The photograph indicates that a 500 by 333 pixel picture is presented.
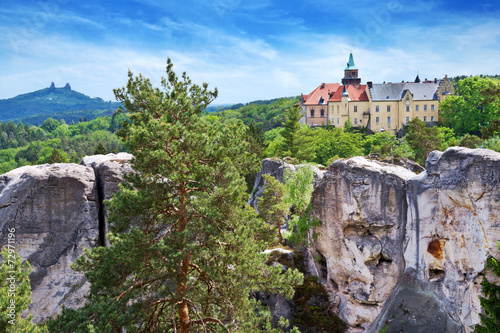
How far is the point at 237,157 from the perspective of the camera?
547 inches

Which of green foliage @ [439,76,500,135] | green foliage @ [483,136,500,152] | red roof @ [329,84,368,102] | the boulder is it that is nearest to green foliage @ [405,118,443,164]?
green foliage @ [483,136,500,152]

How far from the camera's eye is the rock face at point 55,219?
63.3 ft

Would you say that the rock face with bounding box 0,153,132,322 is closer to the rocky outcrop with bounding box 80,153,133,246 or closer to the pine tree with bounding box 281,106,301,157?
the rocky outcrop with bounding box 80,153,133,246

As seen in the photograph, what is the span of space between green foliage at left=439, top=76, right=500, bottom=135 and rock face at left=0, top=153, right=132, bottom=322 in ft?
196

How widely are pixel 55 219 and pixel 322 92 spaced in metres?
78.6

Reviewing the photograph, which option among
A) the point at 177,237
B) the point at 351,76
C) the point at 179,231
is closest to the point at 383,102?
the point at 351,76

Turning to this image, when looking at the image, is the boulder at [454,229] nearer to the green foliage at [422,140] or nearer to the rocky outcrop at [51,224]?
the rocky outcrop at [51,224]

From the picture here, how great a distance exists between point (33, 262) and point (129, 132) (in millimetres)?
10547

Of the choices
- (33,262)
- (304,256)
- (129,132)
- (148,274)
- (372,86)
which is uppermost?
(372,86)

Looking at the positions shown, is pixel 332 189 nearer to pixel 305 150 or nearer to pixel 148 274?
pixel 148 274

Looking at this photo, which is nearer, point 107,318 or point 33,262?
point 107,318

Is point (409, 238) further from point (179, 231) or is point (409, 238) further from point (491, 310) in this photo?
point (179, 231)

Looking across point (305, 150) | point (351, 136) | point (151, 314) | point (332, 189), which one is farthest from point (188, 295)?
point (351, 136)

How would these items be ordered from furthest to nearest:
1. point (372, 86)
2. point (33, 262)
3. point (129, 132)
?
point (372, 86) < point (33, 262) < point (129, 132)
